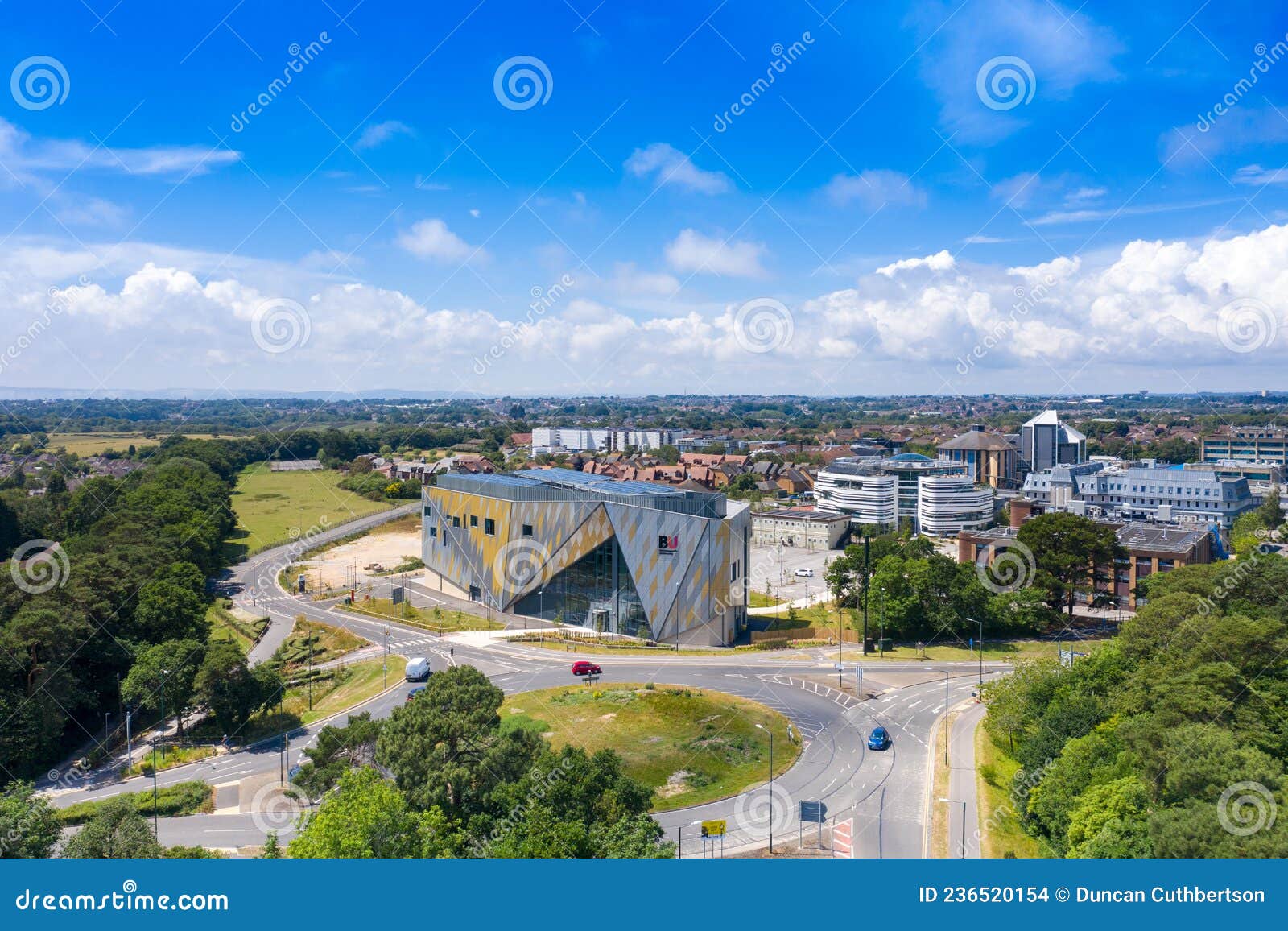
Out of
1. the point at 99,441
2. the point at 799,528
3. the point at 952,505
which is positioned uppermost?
the point at 99,441

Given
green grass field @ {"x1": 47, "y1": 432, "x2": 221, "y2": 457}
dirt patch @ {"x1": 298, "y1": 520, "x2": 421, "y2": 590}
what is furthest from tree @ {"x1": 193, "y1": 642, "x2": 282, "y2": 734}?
green grass field @ {"x1": 47, "y1": 432, "x2": 221, "y2": 457}

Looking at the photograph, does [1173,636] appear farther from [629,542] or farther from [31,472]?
[31,472]

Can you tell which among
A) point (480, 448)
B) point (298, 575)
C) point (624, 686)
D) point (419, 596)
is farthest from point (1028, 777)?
point (480, 448)

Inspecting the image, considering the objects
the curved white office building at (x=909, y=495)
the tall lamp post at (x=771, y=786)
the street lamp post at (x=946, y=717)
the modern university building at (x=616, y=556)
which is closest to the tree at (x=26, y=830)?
the tall lamp post at (x=771, y=786)

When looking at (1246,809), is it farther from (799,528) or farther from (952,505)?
(952,505)

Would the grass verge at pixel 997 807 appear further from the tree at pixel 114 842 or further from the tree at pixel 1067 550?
the tree at pixel 1067 550

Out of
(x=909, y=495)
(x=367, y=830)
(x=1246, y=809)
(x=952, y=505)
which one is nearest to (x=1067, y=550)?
(x=952, y=505)

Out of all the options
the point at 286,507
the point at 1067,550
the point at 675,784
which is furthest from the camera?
the point at 286,507
